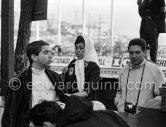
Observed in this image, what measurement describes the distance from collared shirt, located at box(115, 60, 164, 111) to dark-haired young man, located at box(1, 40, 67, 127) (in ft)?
2.28

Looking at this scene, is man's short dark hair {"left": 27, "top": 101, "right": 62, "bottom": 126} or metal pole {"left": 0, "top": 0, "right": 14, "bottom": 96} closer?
man's short dark hair {"left": 27, "top": 101, "right": 62, "bottom": 126}

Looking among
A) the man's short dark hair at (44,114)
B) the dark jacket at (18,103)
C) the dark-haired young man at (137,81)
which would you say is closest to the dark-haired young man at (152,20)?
the dark-haired young man at (137,81)

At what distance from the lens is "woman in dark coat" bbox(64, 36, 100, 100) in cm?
353

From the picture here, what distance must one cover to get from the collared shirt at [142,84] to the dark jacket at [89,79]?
461 mm

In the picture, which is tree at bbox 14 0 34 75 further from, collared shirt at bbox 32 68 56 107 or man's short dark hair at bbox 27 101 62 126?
man's short dark hair at bbox 27 101 62 126

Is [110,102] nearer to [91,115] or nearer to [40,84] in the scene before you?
[40,84]

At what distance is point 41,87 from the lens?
263 centimetres

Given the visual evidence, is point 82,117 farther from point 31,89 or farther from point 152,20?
point 152,20

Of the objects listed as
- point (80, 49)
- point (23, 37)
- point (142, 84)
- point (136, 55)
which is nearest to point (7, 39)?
point (80, 49)

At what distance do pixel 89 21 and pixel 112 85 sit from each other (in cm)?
512

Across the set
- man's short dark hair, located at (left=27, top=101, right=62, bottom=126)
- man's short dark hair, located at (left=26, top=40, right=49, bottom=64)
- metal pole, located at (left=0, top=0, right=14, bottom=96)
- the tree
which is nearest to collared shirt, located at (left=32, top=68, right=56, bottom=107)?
man's short dark hair, located at (left=26, top=40, right=49, bottom=64)

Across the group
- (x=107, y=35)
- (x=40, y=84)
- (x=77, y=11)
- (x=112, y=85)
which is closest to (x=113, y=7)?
(x=107, y=35)

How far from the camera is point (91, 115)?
5.32 feet

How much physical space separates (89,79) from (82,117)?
6.59ft
